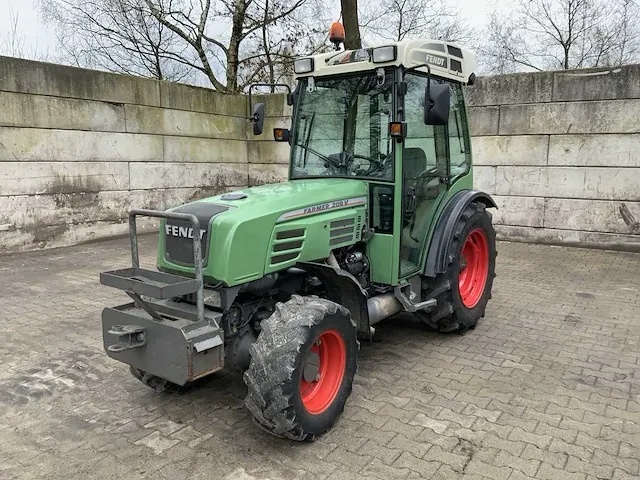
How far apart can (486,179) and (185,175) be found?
5527 mm

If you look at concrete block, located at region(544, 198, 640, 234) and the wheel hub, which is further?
concrete block, located at region(544, 198, 640, 234)

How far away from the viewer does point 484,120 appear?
9234 mm

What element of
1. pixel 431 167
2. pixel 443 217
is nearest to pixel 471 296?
pixel 443 217

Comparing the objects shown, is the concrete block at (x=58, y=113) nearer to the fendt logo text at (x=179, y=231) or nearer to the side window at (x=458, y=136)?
the fendt logo text at (x=179, y=231)

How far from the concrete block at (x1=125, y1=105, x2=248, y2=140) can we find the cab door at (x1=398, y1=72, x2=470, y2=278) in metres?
6.43

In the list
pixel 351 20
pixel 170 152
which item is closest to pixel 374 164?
pixel 170 152

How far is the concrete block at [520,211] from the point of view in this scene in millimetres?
8938

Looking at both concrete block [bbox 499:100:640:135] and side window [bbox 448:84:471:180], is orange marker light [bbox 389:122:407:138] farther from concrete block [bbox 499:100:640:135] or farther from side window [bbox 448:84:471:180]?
concrete block [bbox 499:100:640:135]

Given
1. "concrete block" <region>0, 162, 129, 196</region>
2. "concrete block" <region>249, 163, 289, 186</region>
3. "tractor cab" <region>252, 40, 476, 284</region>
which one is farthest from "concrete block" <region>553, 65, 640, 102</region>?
"concrete block" <region>0, 162, 129, 196</region>

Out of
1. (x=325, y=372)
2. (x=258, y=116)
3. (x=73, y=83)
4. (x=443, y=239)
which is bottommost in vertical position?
(x=325, y=372)

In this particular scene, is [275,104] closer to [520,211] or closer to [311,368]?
[520,211]

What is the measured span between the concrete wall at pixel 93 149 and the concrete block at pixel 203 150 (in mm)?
21

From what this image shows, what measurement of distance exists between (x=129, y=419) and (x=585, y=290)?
5.21m

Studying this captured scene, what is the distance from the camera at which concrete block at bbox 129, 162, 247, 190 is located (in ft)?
31.6
